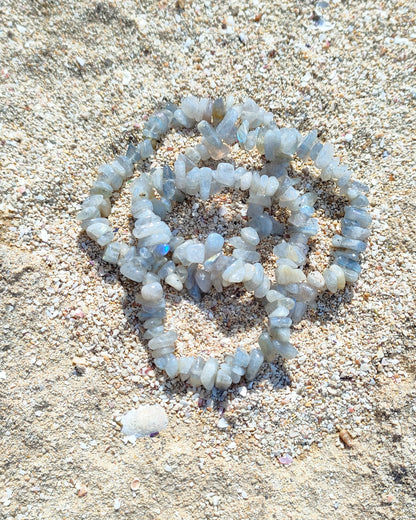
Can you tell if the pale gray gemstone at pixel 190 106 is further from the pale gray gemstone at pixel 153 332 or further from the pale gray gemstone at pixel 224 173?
the pale gray gemstone at pixel 153 332

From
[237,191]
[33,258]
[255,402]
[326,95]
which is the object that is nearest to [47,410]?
[33,258]

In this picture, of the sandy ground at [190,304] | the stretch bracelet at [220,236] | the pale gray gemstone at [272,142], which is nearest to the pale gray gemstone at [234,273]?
the stretch bracelet at [220,236]

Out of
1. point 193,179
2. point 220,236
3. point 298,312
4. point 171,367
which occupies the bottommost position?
point 171,367

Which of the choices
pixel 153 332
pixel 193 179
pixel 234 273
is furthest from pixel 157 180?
pixel 153 332

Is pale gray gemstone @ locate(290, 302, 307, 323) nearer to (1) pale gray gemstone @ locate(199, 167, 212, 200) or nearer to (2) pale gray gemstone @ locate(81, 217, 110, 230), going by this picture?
(1) pale gray gemstone @ locate(199, 167, 212, 200)

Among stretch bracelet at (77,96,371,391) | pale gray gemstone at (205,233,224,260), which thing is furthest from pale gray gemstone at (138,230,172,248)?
pale gray gemstone at (205,233,224,260)

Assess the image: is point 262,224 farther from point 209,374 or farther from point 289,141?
point 209,374

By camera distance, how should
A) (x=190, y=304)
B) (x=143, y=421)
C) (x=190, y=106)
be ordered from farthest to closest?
1. (x=190, y=106)
2. (x=190, y=304)
3. (x=143, y=421)
